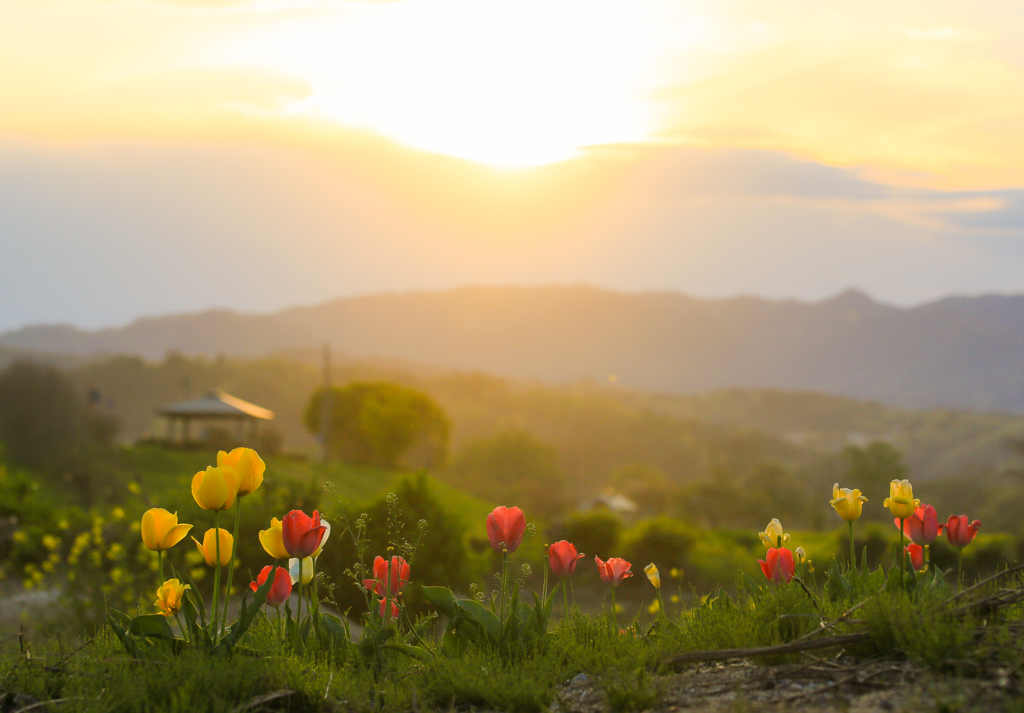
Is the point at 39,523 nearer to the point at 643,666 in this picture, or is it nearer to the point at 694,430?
the point at 643,666

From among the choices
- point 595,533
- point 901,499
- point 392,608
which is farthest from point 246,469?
point 595,533

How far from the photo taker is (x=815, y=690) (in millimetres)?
1852

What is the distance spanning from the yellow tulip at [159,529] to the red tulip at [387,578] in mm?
609

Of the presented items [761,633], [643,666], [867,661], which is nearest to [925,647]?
[867,661]

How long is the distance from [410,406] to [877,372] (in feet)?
597

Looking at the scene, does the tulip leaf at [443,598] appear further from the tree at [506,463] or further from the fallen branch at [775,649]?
the tree at [506,463]

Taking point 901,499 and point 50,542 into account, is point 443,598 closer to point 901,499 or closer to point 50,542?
point 901,499

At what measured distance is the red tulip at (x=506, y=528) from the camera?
7.82ft

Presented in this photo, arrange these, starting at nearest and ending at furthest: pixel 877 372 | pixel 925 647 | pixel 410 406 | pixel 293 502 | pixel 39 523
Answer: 1. pixel 925 647
2. pixel 293 502
3. pixel 39 523
4. pixel 410 406
5. pixel 877 372

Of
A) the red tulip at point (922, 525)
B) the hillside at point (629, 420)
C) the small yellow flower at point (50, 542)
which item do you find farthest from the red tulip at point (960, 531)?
the hillside at point (629, 420)

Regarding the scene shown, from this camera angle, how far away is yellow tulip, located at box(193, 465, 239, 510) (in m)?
2.18

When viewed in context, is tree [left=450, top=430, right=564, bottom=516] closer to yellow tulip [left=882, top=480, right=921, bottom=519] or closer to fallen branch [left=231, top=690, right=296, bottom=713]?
yellow tulip [left=882, top=480, right=921, bottom=519]

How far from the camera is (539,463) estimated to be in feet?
163

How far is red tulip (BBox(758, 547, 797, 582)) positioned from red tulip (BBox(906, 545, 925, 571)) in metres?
0.39
